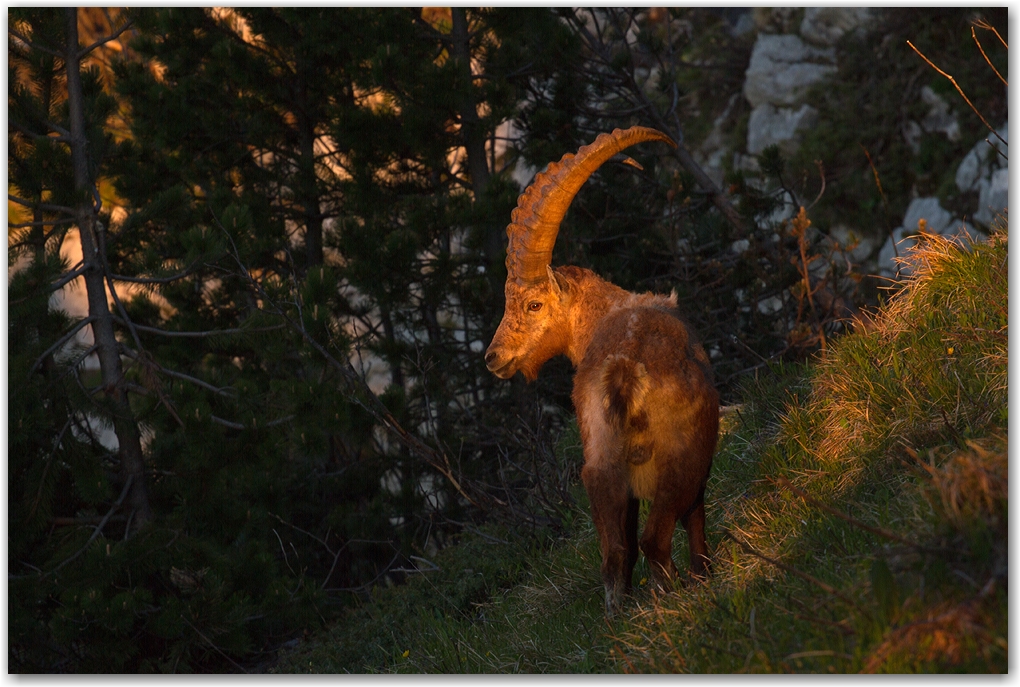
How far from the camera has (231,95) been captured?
36.2 feet

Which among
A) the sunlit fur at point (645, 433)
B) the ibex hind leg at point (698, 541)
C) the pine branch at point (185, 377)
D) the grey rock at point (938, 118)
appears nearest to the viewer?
the sunlit fur at point (645, 433)

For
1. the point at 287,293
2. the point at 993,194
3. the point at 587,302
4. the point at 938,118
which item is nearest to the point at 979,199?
the point at 993,194

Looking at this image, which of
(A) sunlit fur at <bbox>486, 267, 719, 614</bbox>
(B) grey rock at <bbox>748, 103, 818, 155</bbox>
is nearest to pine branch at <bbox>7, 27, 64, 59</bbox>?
(A) sunlit fur at <bbox>486, 267, 719, 614</bbox>

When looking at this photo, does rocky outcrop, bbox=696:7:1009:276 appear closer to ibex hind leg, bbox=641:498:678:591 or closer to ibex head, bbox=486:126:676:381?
ibex head, bbox=486:126:676:381

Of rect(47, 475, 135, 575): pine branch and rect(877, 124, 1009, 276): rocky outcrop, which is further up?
rect(877, 124, 1009, 276): rocky outcrop

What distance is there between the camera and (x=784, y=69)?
718 inches

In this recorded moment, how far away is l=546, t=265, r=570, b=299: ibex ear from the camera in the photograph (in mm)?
4801

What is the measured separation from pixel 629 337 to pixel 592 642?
55.0 inches

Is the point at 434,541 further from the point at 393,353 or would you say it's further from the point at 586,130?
the point at 586,130

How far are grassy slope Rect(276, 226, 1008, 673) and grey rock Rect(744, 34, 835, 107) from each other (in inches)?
493

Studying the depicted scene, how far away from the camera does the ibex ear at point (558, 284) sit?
15.8 ft

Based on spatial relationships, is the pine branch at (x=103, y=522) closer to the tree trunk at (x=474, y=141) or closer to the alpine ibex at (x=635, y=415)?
the tree trunk at (x=474, y=141)

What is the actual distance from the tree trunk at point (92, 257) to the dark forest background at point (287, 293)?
0.02 meters

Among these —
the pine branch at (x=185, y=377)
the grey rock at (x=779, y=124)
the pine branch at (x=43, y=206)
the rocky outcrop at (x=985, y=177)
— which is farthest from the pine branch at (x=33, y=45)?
the grey rock at (x=779, y=124)
